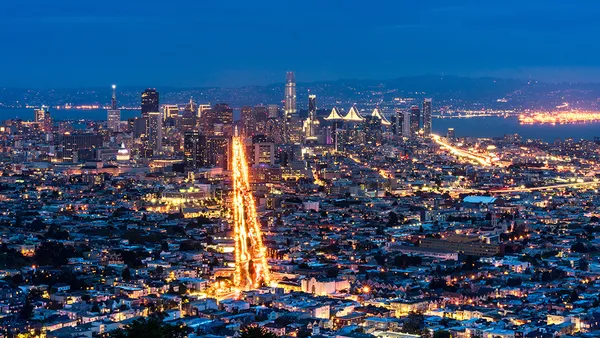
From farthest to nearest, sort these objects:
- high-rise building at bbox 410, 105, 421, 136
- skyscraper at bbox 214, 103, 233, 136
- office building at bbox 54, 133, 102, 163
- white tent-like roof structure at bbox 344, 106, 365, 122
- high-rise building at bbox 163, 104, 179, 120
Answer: white tent-like roof structure at bbox 344, 106, 365, 122
high-rise building at bbox 410, 105, 421, 136
high-rise building at bbox 163, 104, 179, 120
skyscraper at bbox 214, 103, 233, 136
office building at bbox 54, 133, 102, 163

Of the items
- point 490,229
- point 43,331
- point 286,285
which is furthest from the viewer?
point 490,229

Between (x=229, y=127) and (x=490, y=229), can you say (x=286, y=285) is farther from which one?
(x=229, y=127)

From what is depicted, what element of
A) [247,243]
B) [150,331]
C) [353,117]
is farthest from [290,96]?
[150,331]

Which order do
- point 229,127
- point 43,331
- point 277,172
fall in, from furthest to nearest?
1. point 229,127
2. point 277,172
3. point 43,331

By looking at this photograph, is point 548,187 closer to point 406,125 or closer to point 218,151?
point 218,151

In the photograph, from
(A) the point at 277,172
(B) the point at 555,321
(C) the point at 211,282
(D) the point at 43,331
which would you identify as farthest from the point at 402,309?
(A) the point at 277,172

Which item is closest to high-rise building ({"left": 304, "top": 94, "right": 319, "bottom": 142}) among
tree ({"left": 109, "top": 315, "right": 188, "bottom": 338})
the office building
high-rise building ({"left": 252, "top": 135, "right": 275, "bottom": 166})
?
the office building

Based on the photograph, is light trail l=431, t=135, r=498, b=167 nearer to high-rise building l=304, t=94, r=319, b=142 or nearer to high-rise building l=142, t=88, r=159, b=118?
high-rise building l=304, t=94, r=319, b=142
